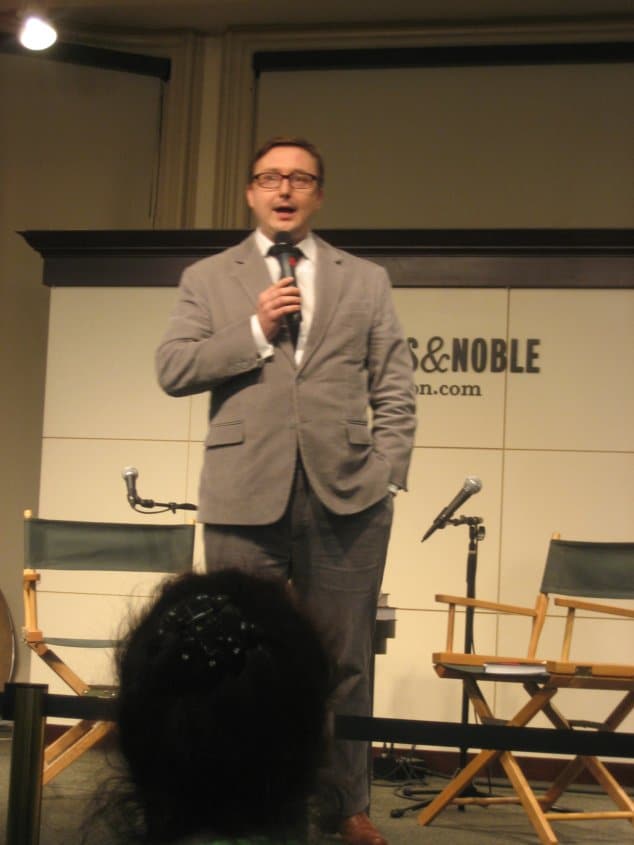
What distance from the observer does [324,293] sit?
102 inches

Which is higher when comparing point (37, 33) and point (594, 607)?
point (37, 33)

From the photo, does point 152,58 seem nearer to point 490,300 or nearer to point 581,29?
point 581,29

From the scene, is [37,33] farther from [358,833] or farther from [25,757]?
[25,757]

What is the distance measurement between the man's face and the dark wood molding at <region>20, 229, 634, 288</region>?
2.21m

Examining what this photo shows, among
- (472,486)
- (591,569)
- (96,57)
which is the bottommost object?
(591,569)

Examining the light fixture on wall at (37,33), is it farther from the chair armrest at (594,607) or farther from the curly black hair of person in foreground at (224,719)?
the curly black hair of person in foreground at (224,719)

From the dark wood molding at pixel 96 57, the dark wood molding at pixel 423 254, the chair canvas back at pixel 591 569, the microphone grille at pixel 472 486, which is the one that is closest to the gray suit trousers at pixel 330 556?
the microphone grille at pixel 472 486

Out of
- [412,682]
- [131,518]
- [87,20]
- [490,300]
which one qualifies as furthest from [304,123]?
[412,682]

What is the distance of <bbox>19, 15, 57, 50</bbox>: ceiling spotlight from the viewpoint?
536 centimetres

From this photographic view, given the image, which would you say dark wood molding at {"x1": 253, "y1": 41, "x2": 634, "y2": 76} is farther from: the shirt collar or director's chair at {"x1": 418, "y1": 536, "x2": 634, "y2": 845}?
the shirt collar

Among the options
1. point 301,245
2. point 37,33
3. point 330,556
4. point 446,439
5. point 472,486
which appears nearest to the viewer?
point 330,556

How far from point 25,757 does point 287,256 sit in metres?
1.24

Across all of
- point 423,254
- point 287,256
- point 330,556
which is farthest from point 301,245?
point 423,254

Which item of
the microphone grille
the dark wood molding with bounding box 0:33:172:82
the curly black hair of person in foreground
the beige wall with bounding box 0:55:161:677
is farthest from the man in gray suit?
the dark wood molding with bounding box 0:33:172:82
